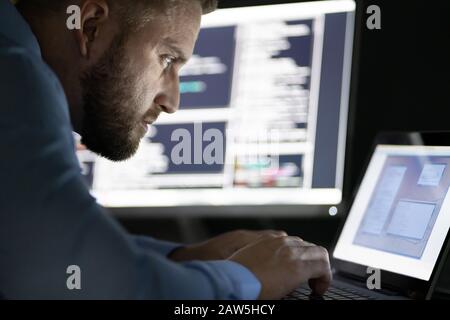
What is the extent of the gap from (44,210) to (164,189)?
38 centimetres

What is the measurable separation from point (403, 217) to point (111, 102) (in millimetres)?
375

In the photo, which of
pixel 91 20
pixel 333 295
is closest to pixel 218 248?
pixel 333 295

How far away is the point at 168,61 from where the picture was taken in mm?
807

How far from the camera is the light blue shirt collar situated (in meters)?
0.66

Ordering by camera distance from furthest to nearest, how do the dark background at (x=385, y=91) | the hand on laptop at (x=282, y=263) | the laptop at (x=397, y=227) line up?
the dark background at (x=385, y=91)
the laptop at (x=397, y=227)
the hand on laptop at (x=282, y=263)

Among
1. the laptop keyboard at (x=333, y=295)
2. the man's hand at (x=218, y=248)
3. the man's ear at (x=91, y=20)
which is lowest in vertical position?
the laptop keyboard at (x=333, y=295)

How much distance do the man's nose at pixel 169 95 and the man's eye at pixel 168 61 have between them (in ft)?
0.06

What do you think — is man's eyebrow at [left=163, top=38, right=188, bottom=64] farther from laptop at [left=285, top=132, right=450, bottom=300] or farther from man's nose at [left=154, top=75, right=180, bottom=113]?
laptop at [left=285, top=132, right=450, bottom=300]

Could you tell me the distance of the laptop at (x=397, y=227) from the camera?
75 centimetres

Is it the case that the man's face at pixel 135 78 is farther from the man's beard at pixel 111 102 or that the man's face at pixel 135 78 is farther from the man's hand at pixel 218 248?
the man's hand at pixel 218 248

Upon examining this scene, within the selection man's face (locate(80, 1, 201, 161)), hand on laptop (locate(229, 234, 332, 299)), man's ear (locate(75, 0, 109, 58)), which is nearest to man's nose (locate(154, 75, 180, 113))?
man's face (locate(80, 1, 201, 161))

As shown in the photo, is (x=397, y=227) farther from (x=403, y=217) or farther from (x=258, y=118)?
(x=258, y=118)

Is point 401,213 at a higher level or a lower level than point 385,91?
lower

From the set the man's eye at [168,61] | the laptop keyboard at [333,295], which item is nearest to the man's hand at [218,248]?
the laptop keyboard at [333,295]
